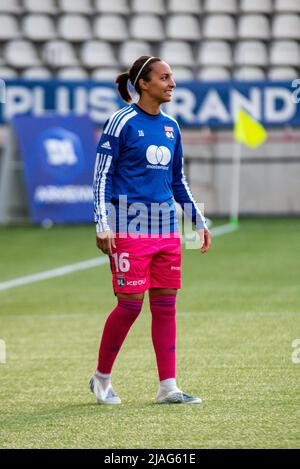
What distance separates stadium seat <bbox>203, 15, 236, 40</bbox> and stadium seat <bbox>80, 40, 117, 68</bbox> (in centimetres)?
219

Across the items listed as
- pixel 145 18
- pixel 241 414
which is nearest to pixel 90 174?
pixel 145 18

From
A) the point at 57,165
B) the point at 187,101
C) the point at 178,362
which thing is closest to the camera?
the point at 178,362

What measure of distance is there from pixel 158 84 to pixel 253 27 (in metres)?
19.7

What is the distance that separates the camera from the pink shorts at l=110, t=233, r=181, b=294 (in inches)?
232

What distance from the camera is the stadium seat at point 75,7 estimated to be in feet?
82.5

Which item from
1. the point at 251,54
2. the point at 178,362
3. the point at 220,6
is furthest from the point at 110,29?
the point at 178,362

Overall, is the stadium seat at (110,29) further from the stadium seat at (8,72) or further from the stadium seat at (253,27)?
the stadium seat at (253,27)

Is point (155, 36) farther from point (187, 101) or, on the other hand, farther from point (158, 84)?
point (158, 84)

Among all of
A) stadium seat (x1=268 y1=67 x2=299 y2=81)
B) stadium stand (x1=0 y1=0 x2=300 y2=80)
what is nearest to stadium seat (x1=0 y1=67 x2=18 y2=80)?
stadium stand (x1=0 y1=0 x2=300 y2=80)

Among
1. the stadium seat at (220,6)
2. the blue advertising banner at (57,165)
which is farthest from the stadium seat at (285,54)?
the blue advertising banner at (57,165)

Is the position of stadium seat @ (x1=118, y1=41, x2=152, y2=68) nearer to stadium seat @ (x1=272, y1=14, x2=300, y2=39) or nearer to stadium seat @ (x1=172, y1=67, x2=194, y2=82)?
stadium seat @ (x1=172, y1=67, x2=194, y2=82)

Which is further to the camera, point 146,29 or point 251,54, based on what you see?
point 146,29

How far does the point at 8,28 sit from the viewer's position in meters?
24.7

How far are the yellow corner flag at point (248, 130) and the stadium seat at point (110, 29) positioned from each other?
5508 millimetres
